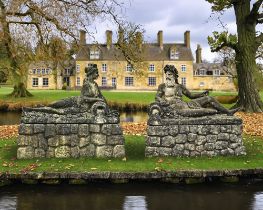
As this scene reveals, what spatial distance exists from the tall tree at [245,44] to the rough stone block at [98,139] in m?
14.6

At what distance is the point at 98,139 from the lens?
11.5 meters

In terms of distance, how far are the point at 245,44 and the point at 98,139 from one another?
15.2 meters

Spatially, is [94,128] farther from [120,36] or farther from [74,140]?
[120,36]

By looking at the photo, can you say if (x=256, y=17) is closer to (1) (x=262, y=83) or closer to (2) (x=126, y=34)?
(2) (x=126, y=34)

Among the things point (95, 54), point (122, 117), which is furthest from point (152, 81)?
point (122, 117)

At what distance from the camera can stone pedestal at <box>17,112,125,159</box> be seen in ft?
37.3

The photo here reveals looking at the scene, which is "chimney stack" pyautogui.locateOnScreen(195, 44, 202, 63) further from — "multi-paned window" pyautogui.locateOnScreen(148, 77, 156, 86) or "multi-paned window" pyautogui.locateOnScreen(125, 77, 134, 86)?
"multi-paned window" pyautogui.locateOnScreen(125, 77, 134, 86)

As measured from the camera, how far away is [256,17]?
2341 centimetres

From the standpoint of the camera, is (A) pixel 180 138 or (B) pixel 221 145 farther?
(B) pixel 221 145

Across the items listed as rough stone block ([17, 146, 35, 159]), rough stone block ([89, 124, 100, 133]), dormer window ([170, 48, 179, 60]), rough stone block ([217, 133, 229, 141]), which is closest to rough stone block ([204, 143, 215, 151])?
rough stone block ([217, 133, 229, 141])

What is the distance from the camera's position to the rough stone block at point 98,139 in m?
11.4

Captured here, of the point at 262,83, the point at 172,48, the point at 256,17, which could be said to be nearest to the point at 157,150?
the point at 256,17

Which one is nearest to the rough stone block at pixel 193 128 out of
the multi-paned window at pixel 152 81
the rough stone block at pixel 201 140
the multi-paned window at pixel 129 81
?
the rough stone block at pixel 201 140

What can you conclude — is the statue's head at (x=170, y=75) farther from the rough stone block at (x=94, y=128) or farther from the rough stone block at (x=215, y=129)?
the rough stone block at (x=94, y=128)
